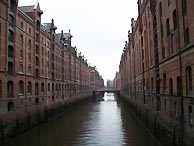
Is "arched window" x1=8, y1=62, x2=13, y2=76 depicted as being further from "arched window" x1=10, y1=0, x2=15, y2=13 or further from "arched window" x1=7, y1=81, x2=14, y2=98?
"arched window" x1=10, y1=0, x2=15, y2=13

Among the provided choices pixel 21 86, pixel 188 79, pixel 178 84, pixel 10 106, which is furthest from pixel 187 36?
pixel 21 86

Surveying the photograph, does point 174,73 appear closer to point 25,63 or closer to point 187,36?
point 187,36

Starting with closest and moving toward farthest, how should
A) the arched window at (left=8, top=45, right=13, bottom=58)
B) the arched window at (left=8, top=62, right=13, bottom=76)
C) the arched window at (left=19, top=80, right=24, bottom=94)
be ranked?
the arched window at (left=8, top=62, right=13, bottom=76) < the arched window at (left=8, top=45, right=13, bottom=58) < the arched window at (left=19, top=80, right=24, bottom=94)

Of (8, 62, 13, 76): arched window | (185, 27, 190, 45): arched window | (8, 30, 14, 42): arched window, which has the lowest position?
(8, 62, 13, 76): arched window

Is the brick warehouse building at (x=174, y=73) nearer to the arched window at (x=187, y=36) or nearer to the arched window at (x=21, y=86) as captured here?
the arched window at (x=187, y=36)

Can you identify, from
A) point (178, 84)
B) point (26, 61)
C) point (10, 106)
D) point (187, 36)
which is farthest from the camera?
point (26, 61)

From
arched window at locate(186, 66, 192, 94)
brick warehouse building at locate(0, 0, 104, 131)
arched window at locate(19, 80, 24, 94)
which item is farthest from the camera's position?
arched window at locate(19, 80, 24, 94)

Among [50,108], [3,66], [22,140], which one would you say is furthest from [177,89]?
[50,108]

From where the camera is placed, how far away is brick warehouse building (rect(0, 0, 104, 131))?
2365cm

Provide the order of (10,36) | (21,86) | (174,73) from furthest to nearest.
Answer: (21,86) → (10,36) → (174,73)

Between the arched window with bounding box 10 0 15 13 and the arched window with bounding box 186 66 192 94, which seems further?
the arched window with bounding box 10 0 15 13

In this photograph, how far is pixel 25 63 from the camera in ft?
98.4

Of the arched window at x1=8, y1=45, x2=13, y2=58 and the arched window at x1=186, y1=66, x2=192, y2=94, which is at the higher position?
the arched window at x1=8, y1=45, x2=13, y2=58

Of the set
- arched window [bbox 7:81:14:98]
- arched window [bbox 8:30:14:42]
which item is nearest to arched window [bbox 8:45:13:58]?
arched window [bbox 8:30:14:42]
